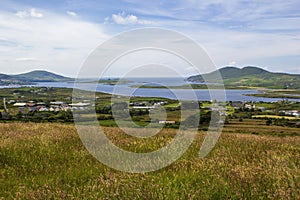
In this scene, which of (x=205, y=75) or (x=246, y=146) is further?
(x=246, y=146)

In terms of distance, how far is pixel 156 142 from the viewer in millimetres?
8945

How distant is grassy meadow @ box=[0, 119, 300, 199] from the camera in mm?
4559

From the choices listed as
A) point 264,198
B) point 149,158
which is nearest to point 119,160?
point 149,158

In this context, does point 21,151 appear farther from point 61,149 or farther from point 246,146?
point 246,146

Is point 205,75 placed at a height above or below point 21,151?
above

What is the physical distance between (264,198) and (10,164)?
5635mm

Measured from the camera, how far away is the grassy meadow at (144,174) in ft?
15.0

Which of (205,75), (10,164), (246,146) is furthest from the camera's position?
(246,146)

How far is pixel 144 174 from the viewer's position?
5566 millimetres

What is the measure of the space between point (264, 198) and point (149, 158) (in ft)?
10.3

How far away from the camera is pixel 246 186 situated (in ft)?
15.6

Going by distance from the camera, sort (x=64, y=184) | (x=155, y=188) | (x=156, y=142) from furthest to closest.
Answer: (x=156, y=142) < (x=64, y=184) < (x=155, y=188)

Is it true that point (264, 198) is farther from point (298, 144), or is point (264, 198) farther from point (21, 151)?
point (21, 151)

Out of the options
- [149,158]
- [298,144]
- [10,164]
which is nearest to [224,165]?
[149,158]
